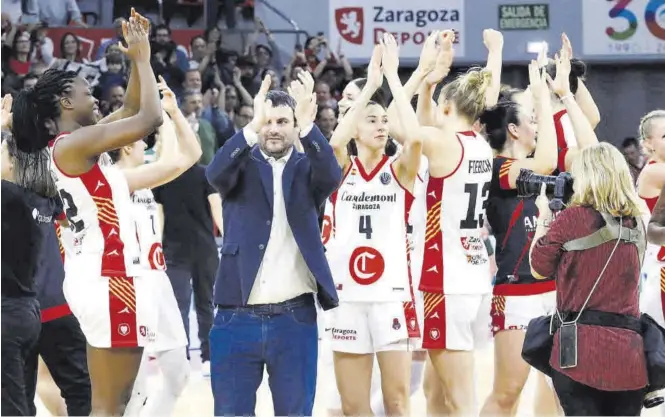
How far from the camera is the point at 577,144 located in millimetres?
6918

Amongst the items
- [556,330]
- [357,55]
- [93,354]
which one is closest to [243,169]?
[93,354]

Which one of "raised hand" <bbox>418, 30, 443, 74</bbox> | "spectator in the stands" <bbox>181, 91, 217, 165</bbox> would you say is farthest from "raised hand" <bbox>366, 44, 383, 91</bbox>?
"spectator in the stands" <bbox>181, 91, 217, 165</bbox>

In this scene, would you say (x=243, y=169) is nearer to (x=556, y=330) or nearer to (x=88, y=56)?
(x=556, y=330)

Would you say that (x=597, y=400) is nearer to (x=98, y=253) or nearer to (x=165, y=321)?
(x=98, y=253)

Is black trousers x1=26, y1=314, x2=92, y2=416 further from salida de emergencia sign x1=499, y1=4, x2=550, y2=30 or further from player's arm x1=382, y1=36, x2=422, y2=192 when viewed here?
salida de emergencia sign x1=499, y1=4, x2=550, y2=30

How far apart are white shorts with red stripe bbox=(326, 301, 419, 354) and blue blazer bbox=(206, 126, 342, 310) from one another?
1006mm

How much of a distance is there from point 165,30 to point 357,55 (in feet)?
11.2

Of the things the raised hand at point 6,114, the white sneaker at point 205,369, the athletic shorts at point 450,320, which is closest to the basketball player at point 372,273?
the athletic shorts at point 450,320

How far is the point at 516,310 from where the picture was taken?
21.5 feet

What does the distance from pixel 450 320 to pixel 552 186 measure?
1157mm

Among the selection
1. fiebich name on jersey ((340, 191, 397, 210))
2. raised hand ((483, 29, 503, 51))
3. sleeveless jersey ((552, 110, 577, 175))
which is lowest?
fiebich name on jersey ((340, 191, 397, 210))

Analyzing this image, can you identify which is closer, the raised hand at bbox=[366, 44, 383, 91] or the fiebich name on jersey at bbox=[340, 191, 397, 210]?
the raised hand at bbox=[366, 44, 383, 91]

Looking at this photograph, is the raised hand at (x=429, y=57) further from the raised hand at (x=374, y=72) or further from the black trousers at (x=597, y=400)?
the black trousers at (x=597, y=400)

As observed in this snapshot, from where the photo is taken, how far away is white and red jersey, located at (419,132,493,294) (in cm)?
636
